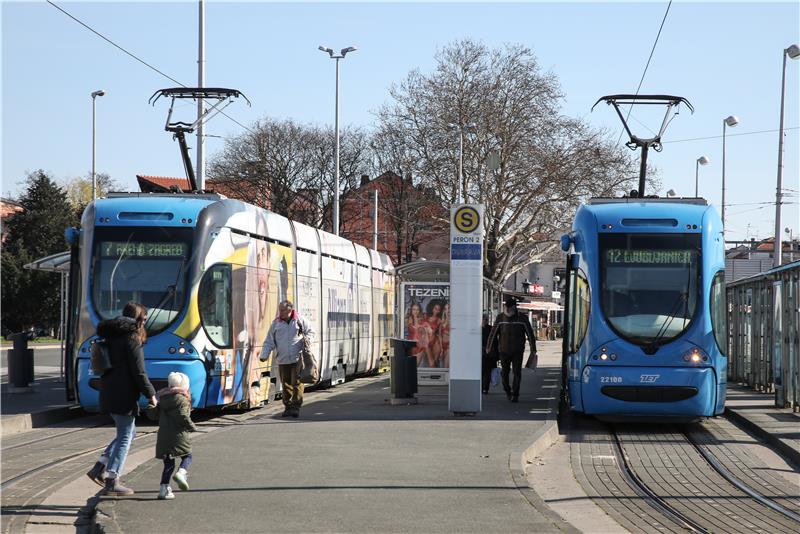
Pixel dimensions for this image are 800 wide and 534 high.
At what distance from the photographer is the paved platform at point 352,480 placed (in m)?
9.02

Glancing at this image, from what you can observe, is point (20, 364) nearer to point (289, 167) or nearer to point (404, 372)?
point (404, 372)

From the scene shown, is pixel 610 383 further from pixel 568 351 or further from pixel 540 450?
pixel 540 450

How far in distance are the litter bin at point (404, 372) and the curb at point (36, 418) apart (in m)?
5.03

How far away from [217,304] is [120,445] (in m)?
7.38

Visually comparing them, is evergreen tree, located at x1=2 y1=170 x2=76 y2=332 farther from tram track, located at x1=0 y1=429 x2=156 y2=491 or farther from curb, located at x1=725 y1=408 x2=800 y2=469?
tram track, located at x1=0 y1=429 x2=156 y2=491

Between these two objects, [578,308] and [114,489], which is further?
[578,308]

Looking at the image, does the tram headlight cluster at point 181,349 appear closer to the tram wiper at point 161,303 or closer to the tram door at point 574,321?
the tram wiper at point 161,303

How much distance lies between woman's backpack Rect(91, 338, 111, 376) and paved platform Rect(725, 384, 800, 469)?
7732 millimetres

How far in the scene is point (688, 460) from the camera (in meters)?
14.2

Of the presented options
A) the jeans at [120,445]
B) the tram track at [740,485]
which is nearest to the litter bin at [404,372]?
the tram track at [740,485]

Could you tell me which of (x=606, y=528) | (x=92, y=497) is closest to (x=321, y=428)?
(x=92, y=497)

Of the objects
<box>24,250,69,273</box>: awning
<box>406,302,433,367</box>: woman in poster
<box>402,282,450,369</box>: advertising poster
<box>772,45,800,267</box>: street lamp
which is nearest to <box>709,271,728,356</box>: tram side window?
<box>402,282,450,369</box>: advertising poster

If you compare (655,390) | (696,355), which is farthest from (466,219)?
(696,355)

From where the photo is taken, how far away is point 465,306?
1775 centimetres
